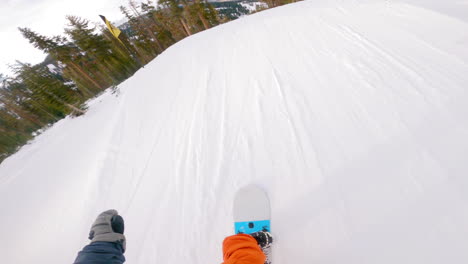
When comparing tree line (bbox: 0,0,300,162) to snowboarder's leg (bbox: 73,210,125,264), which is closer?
Result: snowboarder's leg (bbox: 73,210,125,264)

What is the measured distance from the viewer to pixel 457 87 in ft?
11.9

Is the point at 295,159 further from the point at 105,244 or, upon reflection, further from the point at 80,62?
the point at 80,62

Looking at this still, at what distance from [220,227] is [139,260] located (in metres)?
1.33

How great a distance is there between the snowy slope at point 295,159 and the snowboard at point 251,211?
137mm

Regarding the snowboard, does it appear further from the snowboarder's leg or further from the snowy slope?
the snowboarder's leg

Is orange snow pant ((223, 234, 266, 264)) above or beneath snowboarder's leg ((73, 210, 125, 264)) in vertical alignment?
beneath

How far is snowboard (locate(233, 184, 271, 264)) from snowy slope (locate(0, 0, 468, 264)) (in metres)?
0.14

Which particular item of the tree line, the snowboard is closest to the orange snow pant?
the snowboard

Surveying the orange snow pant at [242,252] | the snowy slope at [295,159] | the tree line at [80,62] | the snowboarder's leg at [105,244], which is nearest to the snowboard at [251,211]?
the snowy slope at [295,159]

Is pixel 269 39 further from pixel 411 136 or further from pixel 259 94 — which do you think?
pixel 411 136

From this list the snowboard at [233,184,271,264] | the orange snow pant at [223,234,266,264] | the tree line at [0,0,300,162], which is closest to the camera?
the orange snow pant at [223,234,266,264]

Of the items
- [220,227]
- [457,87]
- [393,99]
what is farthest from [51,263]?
[457,87]

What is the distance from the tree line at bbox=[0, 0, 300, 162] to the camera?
1792cm

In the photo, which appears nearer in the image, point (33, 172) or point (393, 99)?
point (393, 99)
